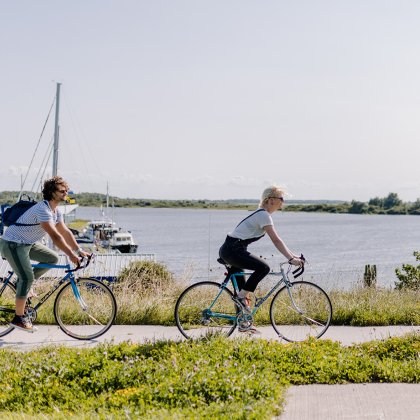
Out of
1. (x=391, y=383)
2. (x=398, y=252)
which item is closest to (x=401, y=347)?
(x=391, y=383)

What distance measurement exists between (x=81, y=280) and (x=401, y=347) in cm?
380

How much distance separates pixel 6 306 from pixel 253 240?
10.6ft

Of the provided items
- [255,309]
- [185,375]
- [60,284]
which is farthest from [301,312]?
[60,284]

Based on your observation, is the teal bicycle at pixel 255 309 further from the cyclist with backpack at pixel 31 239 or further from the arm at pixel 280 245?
the cyclist with backpack at pixel 31 239

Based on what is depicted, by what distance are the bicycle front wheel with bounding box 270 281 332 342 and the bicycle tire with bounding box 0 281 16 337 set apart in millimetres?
3176

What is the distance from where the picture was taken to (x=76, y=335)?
7.68m

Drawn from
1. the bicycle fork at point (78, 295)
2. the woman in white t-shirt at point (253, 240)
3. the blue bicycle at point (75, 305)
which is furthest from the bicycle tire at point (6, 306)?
the woman in white t-shirt at point (253, 240)

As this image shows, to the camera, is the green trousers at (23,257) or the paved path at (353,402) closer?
the paved path at (353,402)

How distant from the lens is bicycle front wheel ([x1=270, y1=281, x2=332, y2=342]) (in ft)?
24.9

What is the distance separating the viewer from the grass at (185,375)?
189 inches

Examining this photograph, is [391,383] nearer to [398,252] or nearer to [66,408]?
[66,408]

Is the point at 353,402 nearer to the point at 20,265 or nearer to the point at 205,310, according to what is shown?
the point at 205,310

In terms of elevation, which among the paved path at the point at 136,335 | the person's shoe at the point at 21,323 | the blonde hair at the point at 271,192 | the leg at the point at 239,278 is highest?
the blonde hair at the point at 271,192

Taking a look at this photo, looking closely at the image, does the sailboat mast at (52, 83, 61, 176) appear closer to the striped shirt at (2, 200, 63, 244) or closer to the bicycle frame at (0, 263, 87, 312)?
the bicycle frame at (0, 263, 87, 312)
